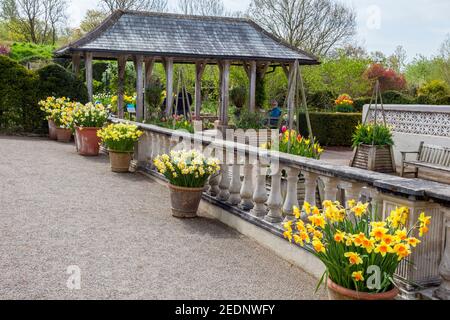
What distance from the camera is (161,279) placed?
408cm

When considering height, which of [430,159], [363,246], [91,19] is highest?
[91,19]

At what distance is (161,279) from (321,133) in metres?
15.0

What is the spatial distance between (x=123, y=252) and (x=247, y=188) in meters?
1.61

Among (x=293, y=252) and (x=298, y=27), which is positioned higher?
(x=298, y=27)

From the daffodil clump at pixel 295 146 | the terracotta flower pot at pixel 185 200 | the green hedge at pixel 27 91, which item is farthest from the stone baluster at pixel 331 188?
the green hedge at pixel 27 91

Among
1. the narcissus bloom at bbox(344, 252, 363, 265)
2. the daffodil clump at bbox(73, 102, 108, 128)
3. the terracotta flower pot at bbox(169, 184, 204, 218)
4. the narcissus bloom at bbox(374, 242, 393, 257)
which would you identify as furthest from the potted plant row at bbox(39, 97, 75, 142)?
the narcissus bloom at bbox(374, 242, 393, 257)

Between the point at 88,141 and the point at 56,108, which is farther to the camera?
the point at 56,108

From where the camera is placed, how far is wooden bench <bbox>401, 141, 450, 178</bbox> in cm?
1101

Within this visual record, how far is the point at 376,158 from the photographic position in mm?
12516

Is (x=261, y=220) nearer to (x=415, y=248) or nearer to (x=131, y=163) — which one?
(x=415, y=248)

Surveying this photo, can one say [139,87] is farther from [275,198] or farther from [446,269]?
[446,269]

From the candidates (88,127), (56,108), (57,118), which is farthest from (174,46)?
(88,127)
